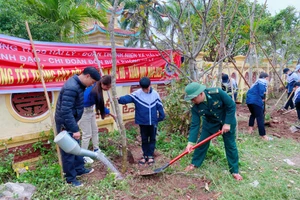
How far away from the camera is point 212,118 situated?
3.32 m

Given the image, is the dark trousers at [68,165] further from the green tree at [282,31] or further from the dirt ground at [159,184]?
the green tree at [282,31]

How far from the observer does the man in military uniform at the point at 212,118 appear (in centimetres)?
304

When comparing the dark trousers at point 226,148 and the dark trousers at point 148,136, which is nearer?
the dark trousers at point 226,148

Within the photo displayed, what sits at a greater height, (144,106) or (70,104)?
(70,104)

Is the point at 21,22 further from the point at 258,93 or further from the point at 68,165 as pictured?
the point at 258,93

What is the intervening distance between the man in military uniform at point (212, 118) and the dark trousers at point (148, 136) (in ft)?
2.11

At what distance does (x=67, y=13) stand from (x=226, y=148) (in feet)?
11.9

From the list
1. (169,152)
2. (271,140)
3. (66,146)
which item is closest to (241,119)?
(271,140)

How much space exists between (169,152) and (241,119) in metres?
3.60

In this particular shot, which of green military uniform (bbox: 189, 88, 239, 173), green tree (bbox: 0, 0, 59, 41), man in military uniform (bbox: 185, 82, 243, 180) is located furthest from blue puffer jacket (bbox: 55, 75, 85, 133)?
green tree (bbox: 0, 0, 59, 41)

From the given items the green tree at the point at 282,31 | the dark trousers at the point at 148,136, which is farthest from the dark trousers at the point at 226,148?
the green tree at the point at 282,31

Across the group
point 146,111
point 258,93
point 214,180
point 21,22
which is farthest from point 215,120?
point 21,22

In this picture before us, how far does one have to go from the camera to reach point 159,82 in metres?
6.05

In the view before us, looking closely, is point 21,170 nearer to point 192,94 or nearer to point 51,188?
point 51,188
